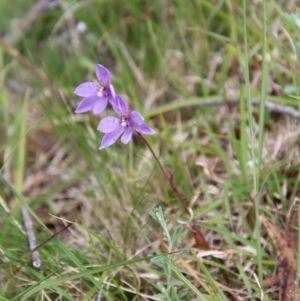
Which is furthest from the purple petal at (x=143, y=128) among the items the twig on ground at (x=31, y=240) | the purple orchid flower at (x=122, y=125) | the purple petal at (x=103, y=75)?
the twig on ground at (x=31, y=240)

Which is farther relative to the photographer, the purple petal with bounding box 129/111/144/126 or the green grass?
the green grass

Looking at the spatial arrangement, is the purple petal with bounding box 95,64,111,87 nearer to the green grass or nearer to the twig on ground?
the green grass

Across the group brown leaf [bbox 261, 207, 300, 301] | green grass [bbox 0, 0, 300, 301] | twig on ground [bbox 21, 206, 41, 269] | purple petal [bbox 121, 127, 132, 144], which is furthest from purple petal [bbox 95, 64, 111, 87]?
brown leaf [bbox 261, 207, 300, 301]

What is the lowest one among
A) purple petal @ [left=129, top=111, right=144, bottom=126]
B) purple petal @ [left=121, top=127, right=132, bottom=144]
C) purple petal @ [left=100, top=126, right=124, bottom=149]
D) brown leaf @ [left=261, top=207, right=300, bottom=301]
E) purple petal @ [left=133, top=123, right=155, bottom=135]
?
Result: brown leaf @ [left=261, top=207, right=300, bottom=301]

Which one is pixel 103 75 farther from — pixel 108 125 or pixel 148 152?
pixel 148 152

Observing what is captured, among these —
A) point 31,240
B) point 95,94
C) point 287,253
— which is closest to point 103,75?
point 95,94

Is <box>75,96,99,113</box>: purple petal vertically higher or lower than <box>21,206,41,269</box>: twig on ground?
higher

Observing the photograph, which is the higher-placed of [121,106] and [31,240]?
[121,106]
